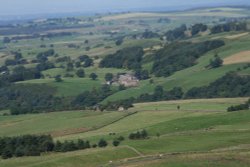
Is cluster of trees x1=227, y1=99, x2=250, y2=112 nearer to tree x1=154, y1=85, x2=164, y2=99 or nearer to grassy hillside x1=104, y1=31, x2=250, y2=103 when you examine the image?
tree x1=154, y1=85, x2=164, y2=99

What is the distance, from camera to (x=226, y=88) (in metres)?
141

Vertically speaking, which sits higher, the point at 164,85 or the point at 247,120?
the point at 247,120

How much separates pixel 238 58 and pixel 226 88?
82.9ft

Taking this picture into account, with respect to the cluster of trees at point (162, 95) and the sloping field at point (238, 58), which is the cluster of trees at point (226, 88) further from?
the sloping field at point (238, 58)

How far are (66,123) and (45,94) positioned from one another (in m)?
57.0

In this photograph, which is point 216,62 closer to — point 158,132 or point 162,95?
point 162,95

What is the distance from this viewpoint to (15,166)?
62906mm

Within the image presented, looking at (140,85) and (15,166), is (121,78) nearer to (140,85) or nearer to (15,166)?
(140,85)

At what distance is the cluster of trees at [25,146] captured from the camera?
71.4 metres

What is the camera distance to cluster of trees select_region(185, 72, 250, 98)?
13450 cm

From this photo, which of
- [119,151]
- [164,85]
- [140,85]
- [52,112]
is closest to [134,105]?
[52,112]

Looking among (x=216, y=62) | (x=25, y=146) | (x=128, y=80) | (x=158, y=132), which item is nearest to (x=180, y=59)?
(x=128, y=80)

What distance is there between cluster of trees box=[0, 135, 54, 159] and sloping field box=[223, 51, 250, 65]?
93006 mm

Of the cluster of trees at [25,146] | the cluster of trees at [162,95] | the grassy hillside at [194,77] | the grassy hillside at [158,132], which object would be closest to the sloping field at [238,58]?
the grassy hillside at [194,77]
